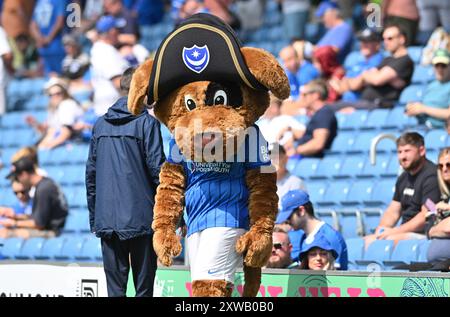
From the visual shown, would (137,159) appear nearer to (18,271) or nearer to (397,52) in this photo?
(18,271)

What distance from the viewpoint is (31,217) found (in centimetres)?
1141

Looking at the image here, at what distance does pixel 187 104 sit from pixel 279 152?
2745 millimetres

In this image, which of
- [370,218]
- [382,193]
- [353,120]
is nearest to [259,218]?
[370,218]

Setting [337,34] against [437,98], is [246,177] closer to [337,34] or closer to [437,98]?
[437,98]

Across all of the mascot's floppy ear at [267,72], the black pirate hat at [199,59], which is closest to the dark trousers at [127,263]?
the black pirate hat at [199,59]

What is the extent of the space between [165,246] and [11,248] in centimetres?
538

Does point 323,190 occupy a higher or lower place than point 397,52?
lower

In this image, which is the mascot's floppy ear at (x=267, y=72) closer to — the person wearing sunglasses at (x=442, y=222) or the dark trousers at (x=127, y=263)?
the dark trousers at (x=127, y=263)

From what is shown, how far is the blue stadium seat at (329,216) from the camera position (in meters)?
9.71

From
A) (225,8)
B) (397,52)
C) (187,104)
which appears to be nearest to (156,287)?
(187,104)

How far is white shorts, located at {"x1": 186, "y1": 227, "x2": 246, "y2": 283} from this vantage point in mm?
6535

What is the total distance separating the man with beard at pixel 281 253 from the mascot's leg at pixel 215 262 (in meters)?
1.46

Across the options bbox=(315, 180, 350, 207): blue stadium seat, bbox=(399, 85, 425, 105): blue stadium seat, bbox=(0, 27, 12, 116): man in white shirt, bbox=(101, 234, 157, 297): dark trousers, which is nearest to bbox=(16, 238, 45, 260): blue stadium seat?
bbox=(315, 180, 350, 207): blue stadium seat
